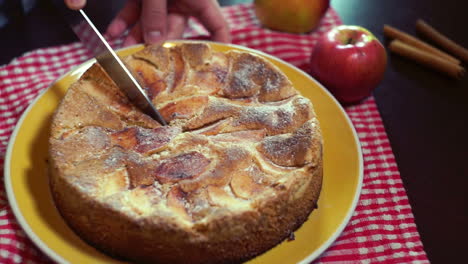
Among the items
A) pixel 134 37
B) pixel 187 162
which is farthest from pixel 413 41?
pixel 187 162

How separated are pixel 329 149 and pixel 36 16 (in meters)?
1.58

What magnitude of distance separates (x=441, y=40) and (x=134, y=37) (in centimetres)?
148

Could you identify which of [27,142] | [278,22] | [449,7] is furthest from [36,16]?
[449,7]

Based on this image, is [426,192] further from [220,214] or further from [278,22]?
[278,22]

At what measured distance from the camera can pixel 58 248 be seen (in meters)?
1.25

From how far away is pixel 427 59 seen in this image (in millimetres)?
2135

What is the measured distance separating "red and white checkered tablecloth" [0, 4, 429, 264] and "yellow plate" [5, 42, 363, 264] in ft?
0.25

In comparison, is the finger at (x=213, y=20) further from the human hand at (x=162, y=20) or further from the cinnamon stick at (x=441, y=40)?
the cinnamon stick at (x=441, y=40)

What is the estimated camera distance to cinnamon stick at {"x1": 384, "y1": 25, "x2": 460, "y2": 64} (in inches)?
85.0

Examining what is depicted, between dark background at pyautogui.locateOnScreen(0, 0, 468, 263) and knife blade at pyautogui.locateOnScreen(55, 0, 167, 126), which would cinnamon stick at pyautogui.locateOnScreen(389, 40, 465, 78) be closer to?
dark background at pyautogui.locateOnScreen(0, 0, 468, 263)

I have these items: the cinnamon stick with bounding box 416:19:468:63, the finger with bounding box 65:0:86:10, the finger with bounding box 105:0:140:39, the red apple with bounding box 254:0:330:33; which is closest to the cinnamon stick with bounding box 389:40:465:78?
the cinnamon stick with bounding box 416:19:468:63

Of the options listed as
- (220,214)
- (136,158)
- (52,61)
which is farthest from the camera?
(52,61)

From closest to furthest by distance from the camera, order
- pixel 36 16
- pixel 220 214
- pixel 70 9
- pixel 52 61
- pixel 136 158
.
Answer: pixel 220 214 < pixel 136 158 < pixel 70 9 < pixel 52 61 < pixel 36 16

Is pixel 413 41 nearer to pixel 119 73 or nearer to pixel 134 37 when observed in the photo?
pixel 134 37
